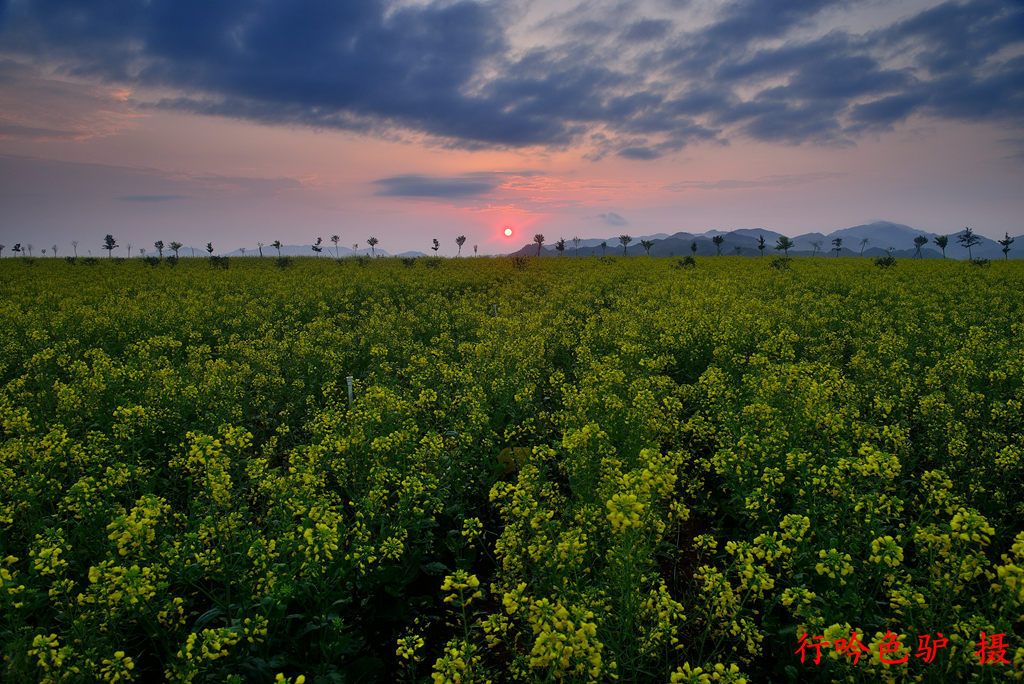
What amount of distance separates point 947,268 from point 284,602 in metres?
51.8

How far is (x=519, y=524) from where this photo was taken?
15.9 ft

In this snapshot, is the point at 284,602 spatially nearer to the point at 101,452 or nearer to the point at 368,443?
the point at 368,443

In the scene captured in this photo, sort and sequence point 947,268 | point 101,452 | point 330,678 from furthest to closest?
point 947,268 → point 101,452 → point 330,678

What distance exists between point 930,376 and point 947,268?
41.8 meters

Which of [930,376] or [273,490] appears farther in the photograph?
[930,376]

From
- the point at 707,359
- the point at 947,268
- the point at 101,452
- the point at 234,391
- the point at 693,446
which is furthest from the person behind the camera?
the point at 947,268

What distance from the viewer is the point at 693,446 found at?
8484 millimetres

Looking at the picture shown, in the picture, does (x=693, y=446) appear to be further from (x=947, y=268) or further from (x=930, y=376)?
(x=947, y=268)

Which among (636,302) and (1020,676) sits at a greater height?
(636,302)

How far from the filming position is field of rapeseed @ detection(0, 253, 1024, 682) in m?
3.82

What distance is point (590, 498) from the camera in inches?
219

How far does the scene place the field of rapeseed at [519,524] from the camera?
150 inches

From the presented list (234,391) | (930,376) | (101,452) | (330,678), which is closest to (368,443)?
(330,678)

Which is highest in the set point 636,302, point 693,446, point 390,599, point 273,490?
point 636,302
